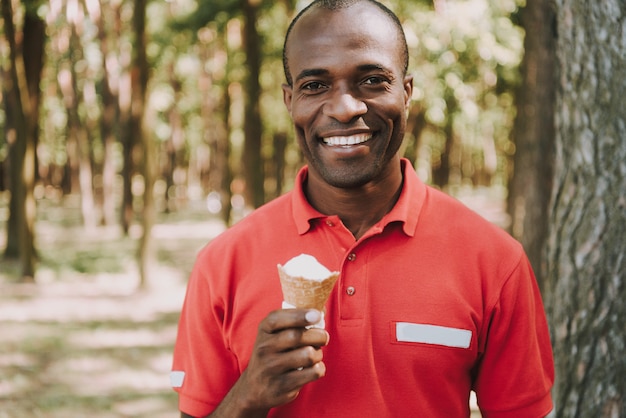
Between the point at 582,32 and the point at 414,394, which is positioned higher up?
the point at 582,32

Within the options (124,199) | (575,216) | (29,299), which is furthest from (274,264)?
(124,199)

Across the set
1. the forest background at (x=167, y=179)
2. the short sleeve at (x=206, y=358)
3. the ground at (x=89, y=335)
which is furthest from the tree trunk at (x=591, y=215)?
the ground at (x=89, y=335)

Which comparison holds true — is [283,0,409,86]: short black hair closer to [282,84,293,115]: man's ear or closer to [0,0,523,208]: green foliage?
[282,84,293,115]: man's ear

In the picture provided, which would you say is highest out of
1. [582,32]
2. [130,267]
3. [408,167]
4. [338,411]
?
[582,32]

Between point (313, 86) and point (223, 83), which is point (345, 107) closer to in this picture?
point (313, 86)

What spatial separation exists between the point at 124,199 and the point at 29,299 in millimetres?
10711

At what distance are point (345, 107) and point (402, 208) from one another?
43cm

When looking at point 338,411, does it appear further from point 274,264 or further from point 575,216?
point 575,216

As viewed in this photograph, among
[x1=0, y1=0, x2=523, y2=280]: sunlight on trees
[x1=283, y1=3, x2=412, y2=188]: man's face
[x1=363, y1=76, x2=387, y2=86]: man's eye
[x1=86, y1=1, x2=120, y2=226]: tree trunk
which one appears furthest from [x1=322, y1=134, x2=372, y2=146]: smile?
[x1=86, y1=1, x2=120, y2=226]: tree trunk

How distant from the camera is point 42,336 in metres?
11.2

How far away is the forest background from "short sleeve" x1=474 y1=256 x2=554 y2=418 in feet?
→ 5.59

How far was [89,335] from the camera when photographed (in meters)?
11.4

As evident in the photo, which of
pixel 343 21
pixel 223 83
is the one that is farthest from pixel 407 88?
pixel 223 83

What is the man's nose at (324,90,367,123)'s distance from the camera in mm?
2521
